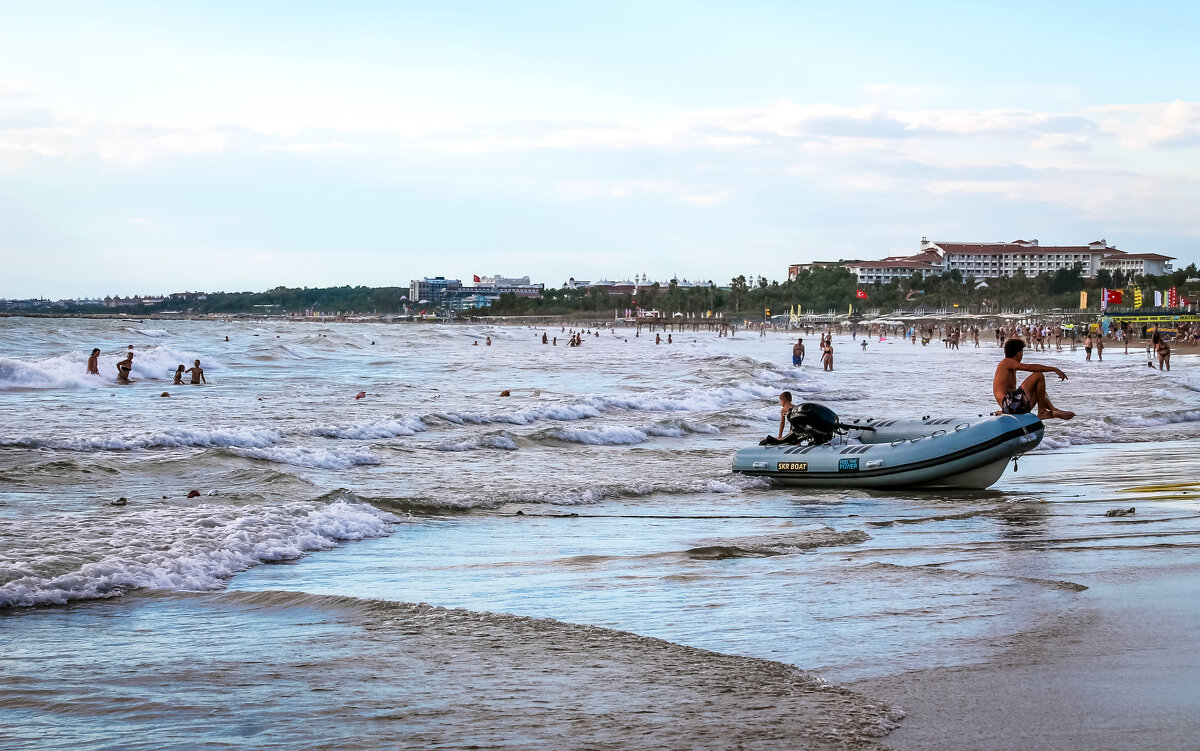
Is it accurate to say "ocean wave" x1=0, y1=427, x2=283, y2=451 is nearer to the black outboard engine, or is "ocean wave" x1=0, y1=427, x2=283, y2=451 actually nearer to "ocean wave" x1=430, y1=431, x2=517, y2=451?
"ocean wave" x1=430, y1=431, x2=517, y2=451

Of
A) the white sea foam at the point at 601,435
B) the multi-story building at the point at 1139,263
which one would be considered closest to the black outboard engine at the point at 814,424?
the white sea foam at the point at 601,435

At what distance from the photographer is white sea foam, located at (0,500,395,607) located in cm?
599

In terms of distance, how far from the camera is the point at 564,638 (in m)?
4.88

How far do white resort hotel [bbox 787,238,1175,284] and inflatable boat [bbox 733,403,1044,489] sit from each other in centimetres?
15086

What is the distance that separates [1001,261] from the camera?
542 ft

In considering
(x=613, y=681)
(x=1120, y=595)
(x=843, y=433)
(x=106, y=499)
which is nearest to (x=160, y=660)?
(x=613, y=681)

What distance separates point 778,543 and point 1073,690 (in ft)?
12.1

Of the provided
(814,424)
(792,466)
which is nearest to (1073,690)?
(792,466)

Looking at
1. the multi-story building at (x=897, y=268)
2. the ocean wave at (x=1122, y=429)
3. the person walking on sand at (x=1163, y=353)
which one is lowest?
the ocean wave at (x=1122, y=429)

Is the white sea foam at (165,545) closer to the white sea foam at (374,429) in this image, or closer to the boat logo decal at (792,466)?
the boat logo decal at (792,466)

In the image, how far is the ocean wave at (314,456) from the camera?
1275 centimetres

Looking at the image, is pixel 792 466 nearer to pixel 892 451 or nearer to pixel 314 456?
pixel 892 451

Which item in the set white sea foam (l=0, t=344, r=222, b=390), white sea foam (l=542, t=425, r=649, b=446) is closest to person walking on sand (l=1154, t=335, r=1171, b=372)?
white sea foam (l=542, t=425, r=649, b=446)

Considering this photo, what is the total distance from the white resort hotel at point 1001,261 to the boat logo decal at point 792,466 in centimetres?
15174
